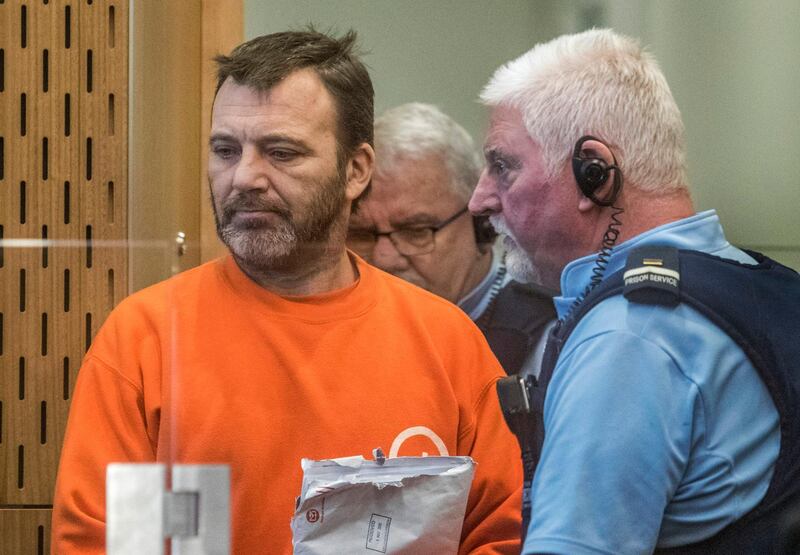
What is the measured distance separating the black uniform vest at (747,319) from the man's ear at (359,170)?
0.29 meters

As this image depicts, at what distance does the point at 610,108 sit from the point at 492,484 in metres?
0.44

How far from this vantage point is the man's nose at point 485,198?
1273 mm

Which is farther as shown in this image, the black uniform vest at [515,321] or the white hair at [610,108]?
the black uniform vest at [515,321]

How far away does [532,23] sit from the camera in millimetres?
1266

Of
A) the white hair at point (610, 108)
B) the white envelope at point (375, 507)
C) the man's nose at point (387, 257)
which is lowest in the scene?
the white envelope at point (375, 507)

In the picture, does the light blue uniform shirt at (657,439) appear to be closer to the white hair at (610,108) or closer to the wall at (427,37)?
the white hair at (610,108)

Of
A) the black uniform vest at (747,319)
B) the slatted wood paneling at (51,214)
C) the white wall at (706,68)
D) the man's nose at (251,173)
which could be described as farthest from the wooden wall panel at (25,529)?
the white wall at (706,68)

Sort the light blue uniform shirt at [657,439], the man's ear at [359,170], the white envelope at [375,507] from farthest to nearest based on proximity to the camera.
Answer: the man's ear at [359,170], the white envelope at [375,507], the light blue uniform shirt at [657,439]

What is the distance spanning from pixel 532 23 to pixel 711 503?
21.6 inches

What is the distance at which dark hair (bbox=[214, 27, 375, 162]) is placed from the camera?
4.16 feet

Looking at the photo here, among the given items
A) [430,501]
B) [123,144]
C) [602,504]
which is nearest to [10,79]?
[123,144]

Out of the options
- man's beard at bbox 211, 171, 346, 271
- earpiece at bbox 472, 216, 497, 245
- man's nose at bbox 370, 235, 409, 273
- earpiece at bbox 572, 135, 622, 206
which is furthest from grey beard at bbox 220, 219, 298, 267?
earpiece at bbox 572, 135, 622, 206

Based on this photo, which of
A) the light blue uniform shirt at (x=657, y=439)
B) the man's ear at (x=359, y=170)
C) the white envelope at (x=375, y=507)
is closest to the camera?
the light blue uniform shirt at (x=657, y=439)

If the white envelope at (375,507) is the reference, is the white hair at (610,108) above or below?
above
